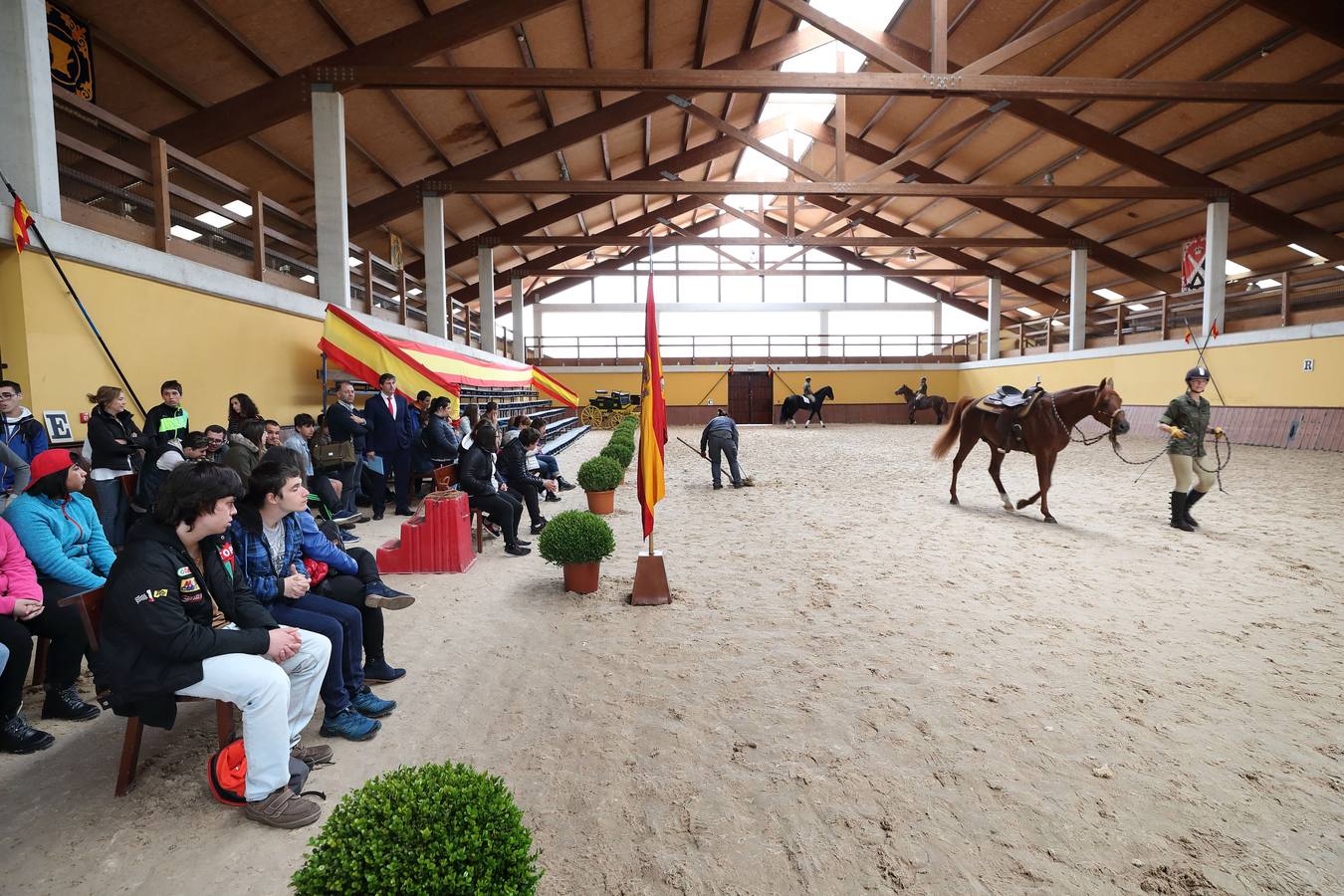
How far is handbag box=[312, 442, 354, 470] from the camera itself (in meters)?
5.85

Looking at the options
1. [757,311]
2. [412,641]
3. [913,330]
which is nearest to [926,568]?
[412,641]

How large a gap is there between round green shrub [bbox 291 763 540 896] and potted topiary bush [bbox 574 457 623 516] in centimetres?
543

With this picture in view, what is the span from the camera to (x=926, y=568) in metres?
4.90

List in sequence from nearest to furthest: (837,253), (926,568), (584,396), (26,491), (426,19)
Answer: (26,491) → (926,568) → (426,19) → (584,396) → (837,253)

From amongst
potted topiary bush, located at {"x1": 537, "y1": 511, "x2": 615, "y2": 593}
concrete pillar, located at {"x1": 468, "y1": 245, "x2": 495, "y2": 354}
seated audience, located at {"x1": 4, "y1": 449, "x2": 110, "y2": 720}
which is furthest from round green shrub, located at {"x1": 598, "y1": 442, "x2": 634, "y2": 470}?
concrete pillar, located at {"x1": 468, "y1": 245, "x2": 495, "y2": 354}

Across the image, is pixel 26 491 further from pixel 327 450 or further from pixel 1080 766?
pixel 1080 766

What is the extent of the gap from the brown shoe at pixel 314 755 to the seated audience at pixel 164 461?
306 cm

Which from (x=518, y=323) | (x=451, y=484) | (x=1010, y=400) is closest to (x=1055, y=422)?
(x=1010, y=400)

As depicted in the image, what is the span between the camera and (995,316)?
24.5m

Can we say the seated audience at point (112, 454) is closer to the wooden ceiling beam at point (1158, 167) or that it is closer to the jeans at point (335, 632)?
the jeans at point (335, 632)

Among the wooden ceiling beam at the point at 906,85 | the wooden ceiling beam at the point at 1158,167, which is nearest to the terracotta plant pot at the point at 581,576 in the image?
the wooden ceiling beam at the point at 906,85

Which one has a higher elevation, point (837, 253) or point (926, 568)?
point (837, 253)

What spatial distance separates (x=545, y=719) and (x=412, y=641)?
49.4 inches

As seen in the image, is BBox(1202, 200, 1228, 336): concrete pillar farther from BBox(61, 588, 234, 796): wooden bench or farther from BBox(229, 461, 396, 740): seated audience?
BBox(61, 588, 234, 796): wooden bench
